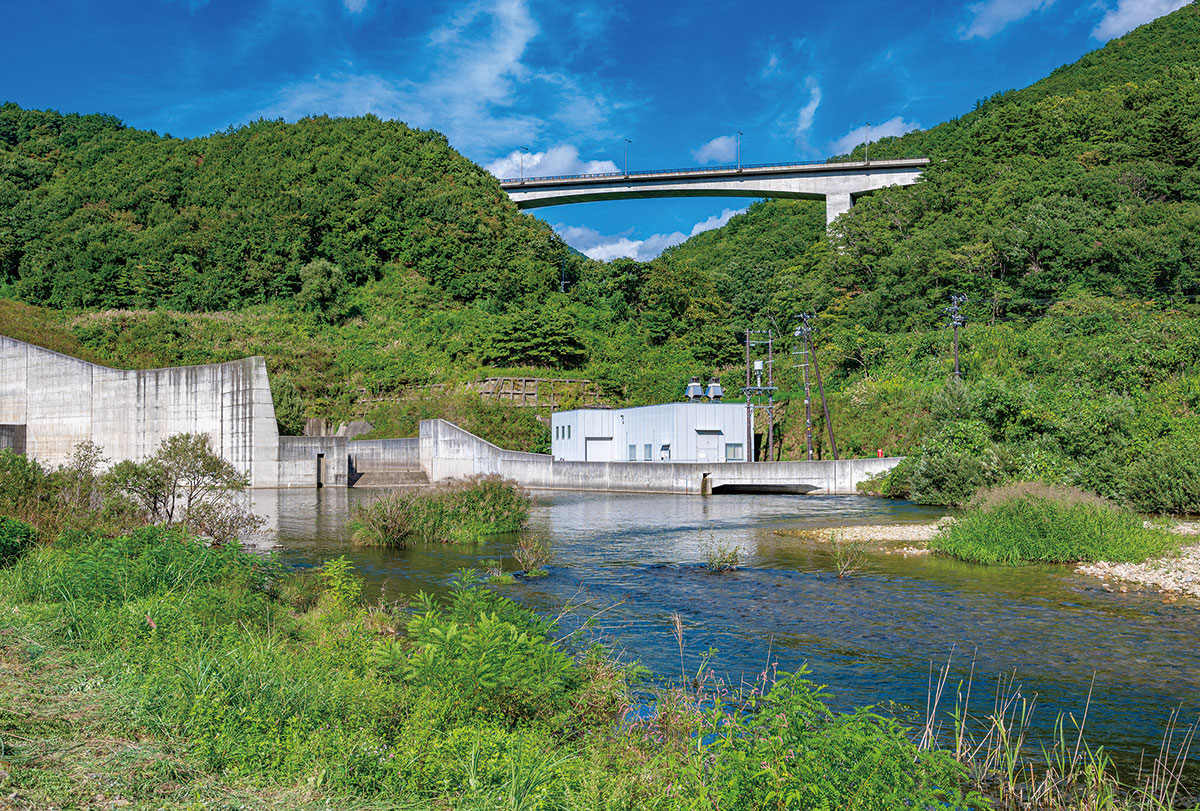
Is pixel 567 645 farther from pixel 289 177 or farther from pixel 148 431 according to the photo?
pixel 289 177

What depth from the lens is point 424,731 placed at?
5164 millimetres

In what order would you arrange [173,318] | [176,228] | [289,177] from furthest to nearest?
[289,177] → [176,228] → [173,318]

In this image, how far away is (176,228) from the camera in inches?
3275

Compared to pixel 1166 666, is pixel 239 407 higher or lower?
higher

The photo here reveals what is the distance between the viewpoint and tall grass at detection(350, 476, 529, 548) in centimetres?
2028

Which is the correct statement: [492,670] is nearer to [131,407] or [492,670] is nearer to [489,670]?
[489,670]

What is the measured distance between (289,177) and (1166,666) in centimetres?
9662

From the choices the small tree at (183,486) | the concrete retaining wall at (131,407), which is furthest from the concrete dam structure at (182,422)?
the small tree at (183,486)

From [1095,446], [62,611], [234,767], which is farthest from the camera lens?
[1095,446]

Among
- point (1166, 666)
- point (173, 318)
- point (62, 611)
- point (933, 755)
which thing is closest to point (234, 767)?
point (933, 755)

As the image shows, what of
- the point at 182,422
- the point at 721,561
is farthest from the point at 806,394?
the point at 182,422

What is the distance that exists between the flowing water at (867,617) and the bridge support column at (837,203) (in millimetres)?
69597

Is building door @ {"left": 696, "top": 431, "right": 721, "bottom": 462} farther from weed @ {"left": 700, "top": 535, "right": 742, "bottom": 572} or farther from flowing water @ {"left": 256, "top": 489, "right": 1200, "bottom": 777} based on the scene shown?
weed @ {"left": 700, "top": 535, "right": 742, "bottom": 572}

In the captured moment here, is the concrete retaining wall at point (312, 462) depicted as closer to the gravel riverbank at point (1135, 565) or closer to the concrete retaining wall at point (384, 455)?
the concrete retaining wall at point (384, 455)
